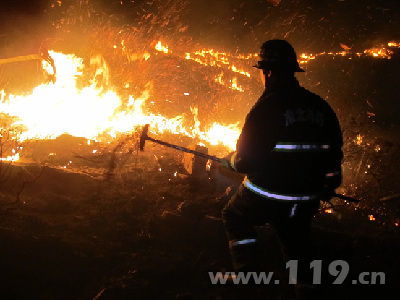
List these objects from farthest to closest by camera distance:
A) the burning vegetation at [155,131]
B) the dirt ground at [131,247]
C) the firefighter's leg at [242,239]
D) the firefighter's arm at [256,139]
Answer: the burning vegetation at [155,131]
the dirt ground at [131,247]
the firefighter's leg at [242,239]
the firefighter's arm at [256,139]

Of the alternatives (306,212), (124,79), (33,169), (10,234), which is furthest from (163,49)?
(306,212)

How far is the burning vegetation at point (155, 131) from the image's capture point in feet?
12.1

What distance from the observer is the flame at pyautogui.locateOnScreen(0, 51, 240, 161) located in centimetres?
970

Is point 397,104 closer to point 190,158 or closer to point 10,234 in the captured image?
point 190,158

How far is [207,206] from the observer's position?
17.7 feet

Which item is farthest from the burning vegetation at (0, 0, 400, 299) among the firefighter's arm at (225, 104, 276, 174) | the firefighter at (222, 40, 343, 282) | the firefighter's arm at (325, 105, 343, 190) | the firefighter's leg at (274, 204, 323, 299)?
the firefighter's arm at (225, 104, 276, 174)

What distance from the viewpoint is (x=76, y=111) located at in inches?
408

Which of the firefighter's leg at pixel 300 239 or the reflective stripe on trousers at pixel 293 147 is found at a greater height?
the reflective stripe on trousers at pixel 293 147

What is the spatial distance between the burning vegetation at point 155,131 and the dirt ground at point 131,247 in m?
0.02

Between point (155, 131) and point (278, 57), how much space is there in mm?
9118

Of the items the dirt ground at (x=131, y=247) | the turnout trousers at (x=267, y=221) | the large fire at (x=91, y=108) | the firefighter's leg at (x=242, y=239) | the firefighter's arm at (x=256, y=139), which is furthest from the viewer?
the large fire at (x=91, y=108)

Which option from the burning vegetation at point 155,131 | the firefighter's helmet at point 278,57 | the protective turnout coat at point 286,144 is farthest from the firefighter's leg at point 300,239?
the firefighter's helmet at point 278,57

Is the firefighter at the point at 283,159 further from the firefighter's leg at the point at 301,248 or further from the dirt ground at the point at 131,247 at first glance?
the dirt ground at the point at 131,247

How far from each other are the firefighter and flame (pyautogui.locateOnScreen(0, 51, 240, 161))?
8.27 meters
